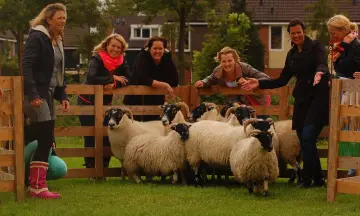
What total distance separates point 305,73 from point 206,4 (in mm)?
26666

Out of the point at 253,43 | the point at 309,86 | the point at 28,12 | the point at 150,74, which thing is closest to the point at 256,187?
the point at 309,86

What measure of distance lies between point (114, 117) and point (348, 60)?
3534 millimetres

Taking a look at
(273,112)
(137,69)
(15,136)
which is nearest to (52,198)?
(15,136)

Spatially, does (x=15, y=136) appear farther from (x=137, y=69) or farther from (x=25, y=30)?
(x=25, y=30)

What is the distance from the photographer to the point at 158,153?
35.8ft

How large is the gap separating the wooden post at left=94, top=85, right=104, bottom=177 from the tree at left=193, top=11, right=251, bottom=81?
19.6 metres

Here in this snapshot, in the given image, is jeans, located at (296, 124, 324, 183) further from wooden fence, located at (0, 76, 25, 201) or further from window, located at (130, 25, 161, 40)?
window, located at (130, 25, 161, 40)

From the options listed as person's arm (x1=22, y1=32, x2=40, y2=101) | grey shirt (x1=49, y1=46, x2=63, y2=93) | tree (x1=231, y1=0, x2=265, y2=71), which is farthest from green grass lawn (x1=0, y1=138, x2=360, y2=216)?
tree (x1=231, y1=0, x2=265, y2=71)

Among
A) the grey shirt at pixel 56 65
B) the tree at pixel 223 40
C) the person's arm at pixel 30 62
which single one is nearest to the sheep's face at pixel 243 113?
the grey shirt at pixel 56 65

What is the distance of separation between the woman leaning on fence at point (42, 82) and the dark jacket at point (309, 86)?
10.8 feet

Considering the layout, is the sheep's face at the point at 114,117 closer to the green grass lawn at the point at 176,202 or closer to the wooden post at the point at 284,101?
the green grass lawn at the point at 176,202

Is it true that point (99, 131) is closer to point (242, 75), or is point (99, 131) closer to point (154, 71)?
point (154, 71)

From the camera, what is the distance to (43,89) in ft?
29.9

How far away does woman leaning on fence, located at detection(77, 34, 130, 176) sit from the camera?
38.3 ft
